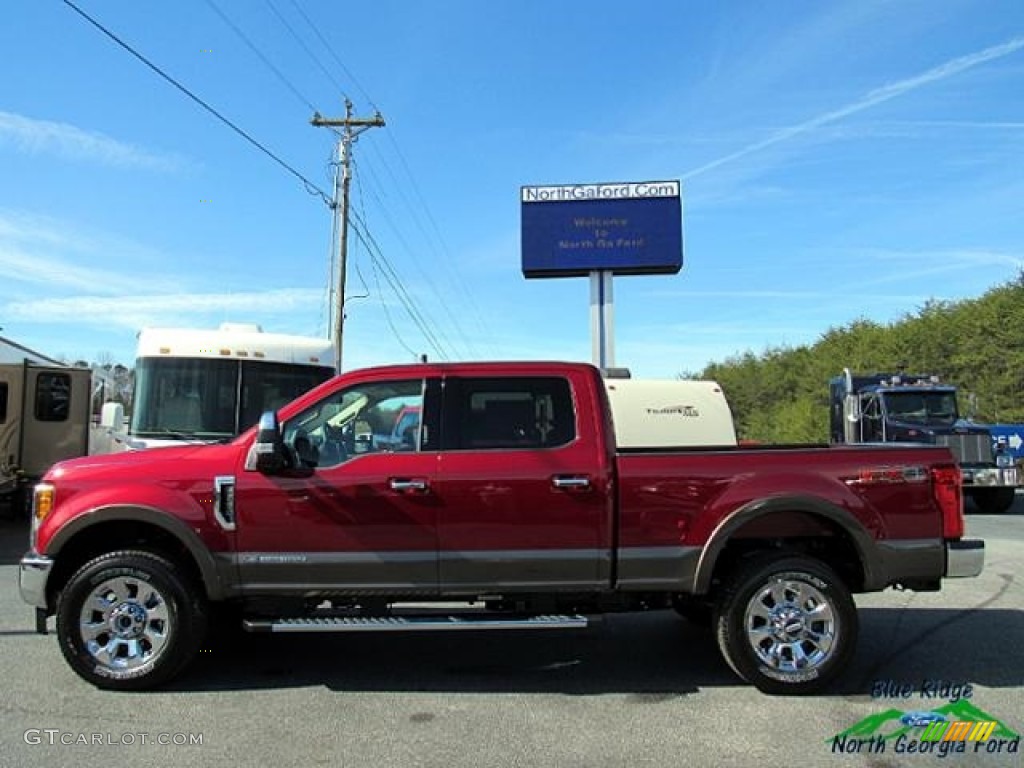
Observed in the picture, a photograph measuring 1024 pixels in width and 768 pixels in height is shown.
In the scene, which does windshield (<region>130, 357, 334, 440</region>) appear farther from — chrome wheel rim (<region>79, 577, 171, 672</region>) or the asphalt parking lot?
chrome wheel rim (<region>79, 577, 171, 672</region>)

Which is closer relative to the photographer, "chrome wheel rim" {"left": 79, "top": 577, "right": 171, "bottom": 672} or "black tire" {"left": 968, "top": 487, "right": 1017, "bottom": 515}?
"chrome wheel rim" {"left": 79, "top": 577, "right": 171, "bottom": 672}

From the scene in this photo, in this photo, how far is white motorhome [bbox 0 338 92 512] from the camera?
46.0ft

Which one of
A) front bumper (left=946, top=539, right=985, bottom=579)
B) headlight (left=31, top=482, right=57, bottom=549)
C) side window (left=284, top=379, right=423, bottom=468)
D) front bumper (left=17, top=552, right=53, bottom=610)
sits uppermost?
side window (left=284, top=379, right=423, bottom=468)

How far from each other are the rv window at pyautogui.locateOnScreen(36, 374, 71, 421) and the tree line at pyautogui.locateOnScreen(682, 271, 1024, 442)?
18.6m

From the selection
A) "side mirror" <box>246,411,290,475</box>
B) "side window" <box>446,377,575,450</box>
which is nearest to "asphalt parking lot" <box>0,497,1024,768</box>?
"side mirror" <box>246,411,290,475</box>

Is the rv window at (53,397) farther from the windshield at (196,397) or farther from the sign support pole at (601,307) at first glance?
the sign support pole at (601,307)

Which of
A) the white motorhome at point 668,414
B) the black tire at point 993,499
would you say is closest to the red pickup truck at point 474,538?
the white motorhome at point 668,414

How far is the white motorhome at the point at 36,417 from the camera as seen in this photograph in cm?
1402

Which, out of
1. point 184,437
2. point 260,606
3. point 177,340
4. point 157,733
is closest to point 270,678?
point 260,606

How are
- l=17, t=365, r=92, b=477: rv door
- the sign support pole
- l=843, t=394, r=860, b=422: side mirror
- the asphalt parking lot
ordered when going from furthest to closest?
the sign support pole < l=843, t=394, r=860, b=422: side mirror < l=17, t=365, r=92, b=477: rv door < the asphalt parking lot

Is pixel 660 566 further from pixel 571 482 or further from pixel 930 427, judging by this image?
pixel 930 427

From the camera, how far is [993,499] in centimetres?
1747

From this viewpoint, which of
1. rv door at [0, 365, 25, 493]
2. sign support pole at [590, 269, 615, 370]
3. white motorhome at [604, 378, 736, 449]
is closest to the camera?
white motorhome at [604, 378, 736, 449]

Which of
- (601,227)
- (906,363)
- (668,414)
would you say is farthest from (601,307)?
(906,363)
